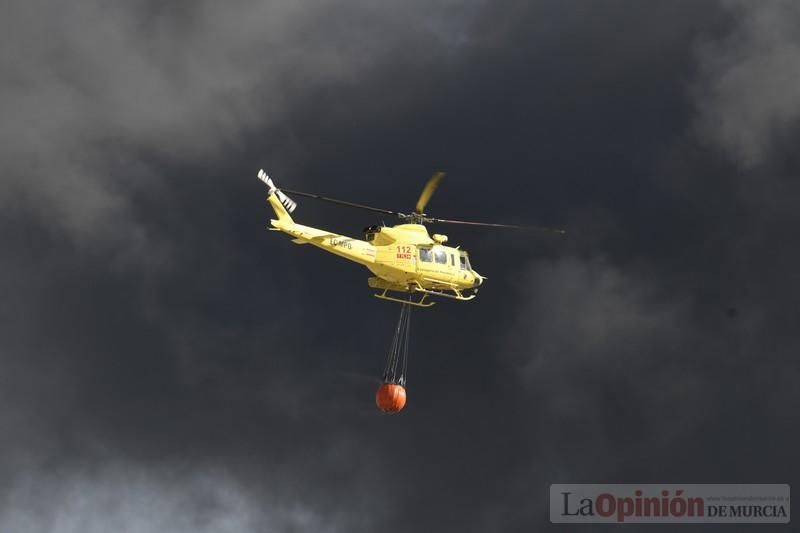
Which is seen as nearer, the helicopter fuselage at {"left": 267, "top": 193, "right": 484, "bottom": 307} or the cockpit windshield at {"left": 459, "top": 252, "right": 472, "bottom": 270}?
the helicopter fuselage at {"left": 267, "top": 193, "right": 484, "bottom": 307}

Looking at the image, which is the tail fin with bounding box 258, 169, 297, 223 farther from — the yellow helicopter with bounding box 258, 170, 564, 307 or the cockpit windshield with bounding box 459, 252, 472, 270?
Result: the cockpit windshield with bounding box 459, 252, 472, 270

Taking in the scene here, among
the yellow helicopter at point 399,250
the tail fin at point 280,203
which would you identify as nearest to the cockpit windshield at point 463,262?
the yellow helicopter at point 399,250

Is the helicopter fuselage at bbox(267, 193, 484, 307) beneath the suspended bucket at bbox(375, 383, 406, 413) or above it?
above

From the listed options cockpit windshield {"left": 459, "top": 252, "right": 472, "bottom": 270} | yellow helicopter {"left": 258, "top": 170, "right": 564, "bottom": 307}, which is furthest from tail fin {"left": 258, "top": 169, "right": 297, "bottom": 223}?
cockpit windshield {"left": 459, "top": 252, "right": 472, "bottom": 270}

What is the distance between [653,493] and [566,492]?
6.31 m

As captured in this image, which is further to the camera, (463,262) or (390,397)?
(463,262)

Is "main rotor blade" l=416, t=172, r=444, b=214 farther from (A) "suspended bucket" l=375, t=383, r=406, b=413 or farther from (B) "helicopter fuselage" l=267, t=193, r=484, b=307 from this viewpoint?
(A) "suspended bucket" l=375, t=383, r=406, b=413

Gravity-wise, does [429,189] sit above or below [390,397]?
above

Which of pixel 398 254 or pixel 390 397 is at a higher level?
pixel 398 254

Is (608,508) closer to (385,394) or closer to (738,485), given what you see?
(738,485)

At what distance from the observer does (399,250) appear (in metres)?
68.5

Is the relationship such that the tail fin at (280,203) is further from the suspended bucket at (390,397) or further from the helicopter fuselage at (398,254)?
the suspended bucket at (390,397)

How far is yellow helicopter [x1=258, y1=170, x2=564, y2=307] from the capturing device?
6588 cm

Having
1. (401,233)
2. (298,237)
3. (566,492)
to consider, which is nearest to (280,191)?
(298,237)
